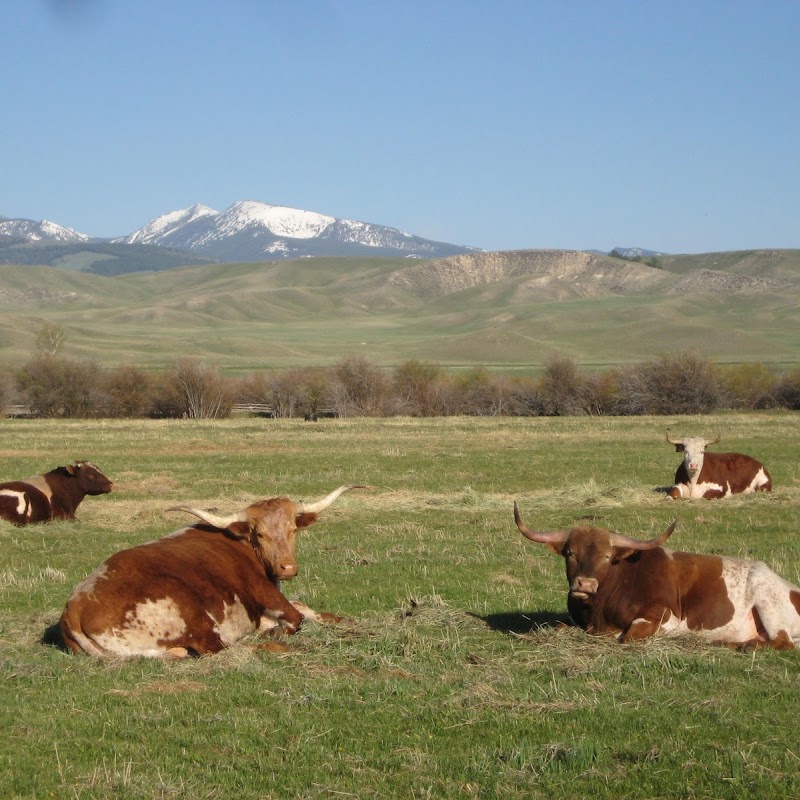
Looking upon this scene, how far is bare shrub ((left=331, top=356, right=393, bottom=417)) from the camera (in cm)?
6419

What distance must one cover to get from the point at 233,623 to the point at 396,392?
57.4 m

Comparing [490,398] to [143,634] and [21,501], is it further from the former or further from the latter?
[143,634]

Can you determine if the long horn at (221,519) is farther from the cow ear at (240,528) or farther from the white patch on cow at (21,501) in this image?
the white patch on cow at (21,501)

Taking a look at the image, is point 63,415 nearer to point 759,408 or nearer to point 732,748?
point 759,408

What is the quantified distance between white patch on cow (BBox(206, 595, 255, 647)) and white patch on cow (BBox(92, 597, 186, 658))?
39 centimetres

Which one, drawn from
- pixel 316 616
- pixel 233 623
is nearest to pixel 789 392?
pixel 316 616

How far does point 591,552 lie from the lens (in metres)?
9.62

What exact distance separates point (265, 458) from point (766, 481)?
1464cm

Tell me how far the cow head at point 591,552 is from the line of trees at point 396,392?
53.7m

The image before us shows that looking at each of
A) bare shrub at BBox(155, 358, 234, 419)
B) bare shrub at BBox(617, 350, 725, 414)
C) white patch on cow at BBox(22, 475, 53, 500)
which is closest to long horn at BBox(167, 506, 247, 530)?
white patch on cow at BBox(22, 475, 53, 500)

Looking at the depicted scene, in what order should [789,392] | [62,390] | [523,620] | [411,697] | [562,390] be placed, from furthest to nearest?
[562,390]
[789,392]
[62,390]
[523,620]
[411,697]

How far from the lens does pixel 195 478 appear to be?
26.3m

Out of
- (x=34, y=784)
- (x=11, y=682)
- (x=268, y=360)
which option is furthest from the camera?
(x=268, y=360)

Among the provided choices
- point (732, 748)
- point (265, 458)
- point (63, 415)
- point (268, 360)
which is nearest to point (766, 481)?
point (265, 458)
